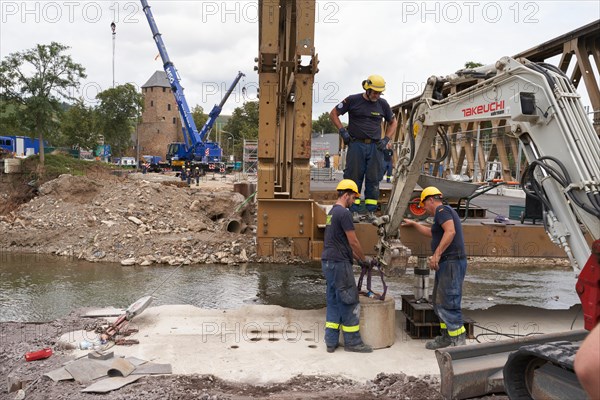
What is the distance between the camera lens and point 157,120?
66.9 meters

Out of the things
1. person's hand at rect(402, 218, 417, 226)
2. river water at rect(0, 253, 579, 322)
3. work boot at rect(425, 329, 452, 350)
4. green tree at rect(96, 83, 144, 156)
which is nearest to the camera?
work boot at rect(425, 329, 452, 350)

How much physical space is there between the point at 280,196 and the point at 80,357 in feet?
12.4

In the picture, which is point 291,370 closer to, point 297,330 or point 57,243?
point 297,330

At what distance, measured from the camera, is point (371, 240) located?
6.81 metres

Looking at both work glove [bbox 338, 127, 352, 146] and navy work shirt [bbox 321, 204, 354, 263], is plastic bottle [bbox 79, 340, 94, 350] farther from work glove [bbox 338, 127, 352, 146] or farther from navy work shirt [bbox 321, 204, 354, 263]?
work glove [bbox 338, 127, 352, 146]

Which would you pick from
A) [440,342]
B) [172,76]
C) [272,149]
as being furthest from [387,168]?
[172,76]

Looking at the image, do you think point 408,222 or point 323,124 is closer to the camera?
point 408,222

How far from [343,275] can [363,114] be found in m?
2.37

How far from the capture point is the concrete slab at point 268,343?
5258 millimetres

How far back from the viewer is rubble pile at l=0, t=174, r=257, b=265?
13891 mm

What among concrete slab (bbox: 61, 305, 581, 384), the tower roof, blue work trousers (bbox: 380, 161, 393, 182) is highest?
the tower roof

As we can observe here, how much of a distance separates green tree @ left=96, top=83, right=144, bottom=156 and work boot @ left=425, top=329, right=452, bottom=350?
37.5m

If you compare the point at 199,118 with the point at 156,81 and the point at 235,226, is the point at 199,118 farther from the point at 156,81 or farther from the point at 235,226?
the point at 235,226

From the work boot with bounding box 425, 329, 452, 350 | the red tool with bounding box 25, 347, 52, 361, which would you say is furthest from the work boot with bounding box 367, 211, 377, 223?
the red tool with bounding box 25, 347, 52, 361
